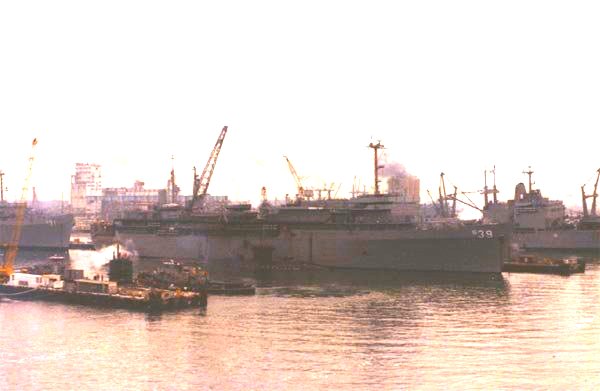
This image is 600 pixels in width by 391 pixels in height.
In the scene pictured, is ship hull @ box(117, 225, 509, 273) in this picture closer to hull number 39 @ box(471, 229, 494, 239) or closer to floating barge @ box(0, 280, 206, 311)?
hull number 39 @ box(471, 229, 494, 239)

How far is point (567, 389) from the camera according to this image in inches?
1232

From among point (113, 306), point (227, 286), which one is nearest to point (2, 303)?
point (113, 306)

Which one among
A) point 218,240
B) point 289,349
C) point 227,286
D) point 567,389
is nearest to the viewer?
point 567,389

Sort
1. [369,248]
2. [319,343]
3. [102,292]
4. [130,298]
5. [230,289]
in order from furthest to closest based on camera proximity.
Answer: [369,248] < [230,289] < [102,292] < [130,298] < [319,343]

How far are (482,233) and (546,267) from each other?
384 inches

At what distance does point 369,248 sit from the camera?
260 ft

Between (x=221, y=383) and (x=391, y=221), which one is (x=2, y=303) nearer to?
(x=221, y=383)

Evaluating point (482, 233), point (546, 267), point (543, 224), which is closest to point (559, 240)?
point (543, 224)

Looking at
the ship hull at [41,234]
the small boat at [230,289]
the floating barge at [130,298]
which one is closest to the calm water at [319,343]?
the small boat at [230,289]

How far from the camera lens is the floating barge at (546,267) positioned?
7788 centimetres

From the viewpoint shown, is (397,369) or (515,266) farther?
(515,266)

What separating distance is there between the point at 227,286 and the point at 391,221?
24444 millimetres

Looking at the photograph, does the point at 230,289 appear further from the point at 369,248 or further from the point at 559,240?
the point at 559,240

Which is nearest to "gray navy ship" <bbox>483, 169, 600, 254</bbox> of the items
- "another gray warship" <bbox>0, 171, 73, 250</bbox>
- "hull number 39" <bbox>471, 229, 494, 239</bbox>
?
"hull number 39" <bbox>471, 229, 494, 239</bbox>
